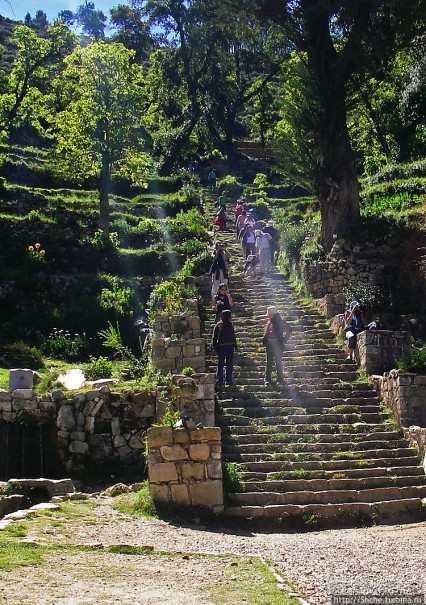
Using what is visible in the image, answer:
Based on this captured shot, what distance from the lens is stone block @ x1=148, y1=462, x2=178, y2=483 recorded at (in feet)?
39.9

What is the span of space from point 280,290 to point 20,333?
7641 mm

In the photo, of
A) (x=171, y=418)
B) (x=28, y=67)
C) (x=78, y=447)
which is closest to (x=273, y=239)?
(x=78, y=447)

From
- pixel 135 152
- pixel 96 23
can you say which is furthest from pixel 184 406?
pixel 96 23

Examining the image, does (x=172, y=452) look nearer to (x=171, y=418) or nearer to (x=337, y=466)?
(x=171, y=418)

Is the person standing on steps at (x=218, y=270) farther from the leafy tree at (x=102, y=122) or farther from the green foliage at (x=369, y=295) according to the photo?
the leafy tree at (x=102, y=122)

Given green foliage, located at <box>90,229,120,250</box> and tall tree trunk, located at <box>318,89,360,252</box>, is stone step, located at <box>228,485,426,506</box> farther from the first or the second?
green foliage, located at <box>90,229,120,250</box>

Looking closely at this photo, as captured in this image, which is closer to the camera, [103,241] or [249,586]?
[249,586]

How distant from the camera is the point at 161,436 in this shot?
481 inches

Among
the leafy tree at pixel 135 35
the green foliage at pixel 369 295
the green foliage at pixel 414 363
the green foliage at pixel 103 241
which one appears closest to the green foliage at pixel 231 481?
the green foliage at pixel 414 363

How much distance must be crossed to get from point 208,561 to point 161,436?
3666 mm

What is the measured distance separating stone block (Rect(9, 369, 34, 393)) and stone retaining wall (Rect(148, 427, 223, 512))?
456cm

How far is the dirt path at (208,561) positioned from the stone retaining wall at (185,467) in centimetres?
49

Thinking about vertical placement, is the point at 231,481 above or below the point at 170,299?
below

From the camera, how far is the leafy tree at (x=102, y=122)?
31.5 meters
